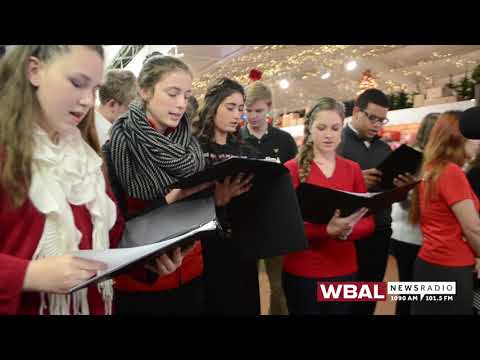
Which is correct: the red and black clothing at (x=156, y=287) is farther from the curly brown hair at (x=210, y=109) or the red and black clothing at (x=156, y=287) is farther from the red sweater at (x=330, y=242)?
the red sweater at (x=330, y=242)

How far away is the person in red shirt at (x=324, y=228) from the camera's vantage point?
61.4 inches

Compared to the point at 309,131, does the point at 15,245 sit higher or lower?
lower

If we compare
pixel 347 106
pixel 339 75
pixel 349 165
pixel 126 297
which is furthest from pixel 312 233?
pixel 126 297

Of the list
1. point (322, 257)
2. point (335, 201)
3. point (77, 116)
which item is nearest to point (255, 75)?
point (335, 201)

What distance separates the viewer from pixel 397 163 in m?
1.57


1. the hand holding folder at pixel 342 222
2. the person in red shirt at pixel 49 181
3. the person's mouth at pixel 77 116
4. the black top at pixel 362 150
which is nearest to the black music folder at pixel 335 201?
the hand holding folder at pixel 342 222

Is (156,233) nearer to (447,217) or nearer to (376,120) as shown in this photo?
(376,120)

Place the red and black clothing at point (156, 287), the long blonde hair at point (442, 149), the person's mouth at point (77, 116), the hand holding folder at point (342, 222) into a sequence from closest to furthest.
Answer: the person's mouth at point (77, 116) < the red and black clothing at point (156, 287) < the hand holding folder at point (342, 222) < the long blonde hair at point (442, 149)

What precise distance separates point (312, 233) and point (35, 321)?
1075 mm

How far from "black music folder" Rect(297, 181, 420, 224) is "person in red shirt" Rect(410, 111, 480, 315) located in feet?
0.62

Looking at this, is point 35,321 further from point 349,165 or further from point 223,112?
point 349,165

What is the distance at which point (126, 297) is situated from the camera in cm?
147

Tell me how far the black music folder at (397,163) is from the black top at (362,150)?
25 millimetres

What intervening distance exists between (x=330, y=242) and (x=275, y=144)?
0.48 metres
